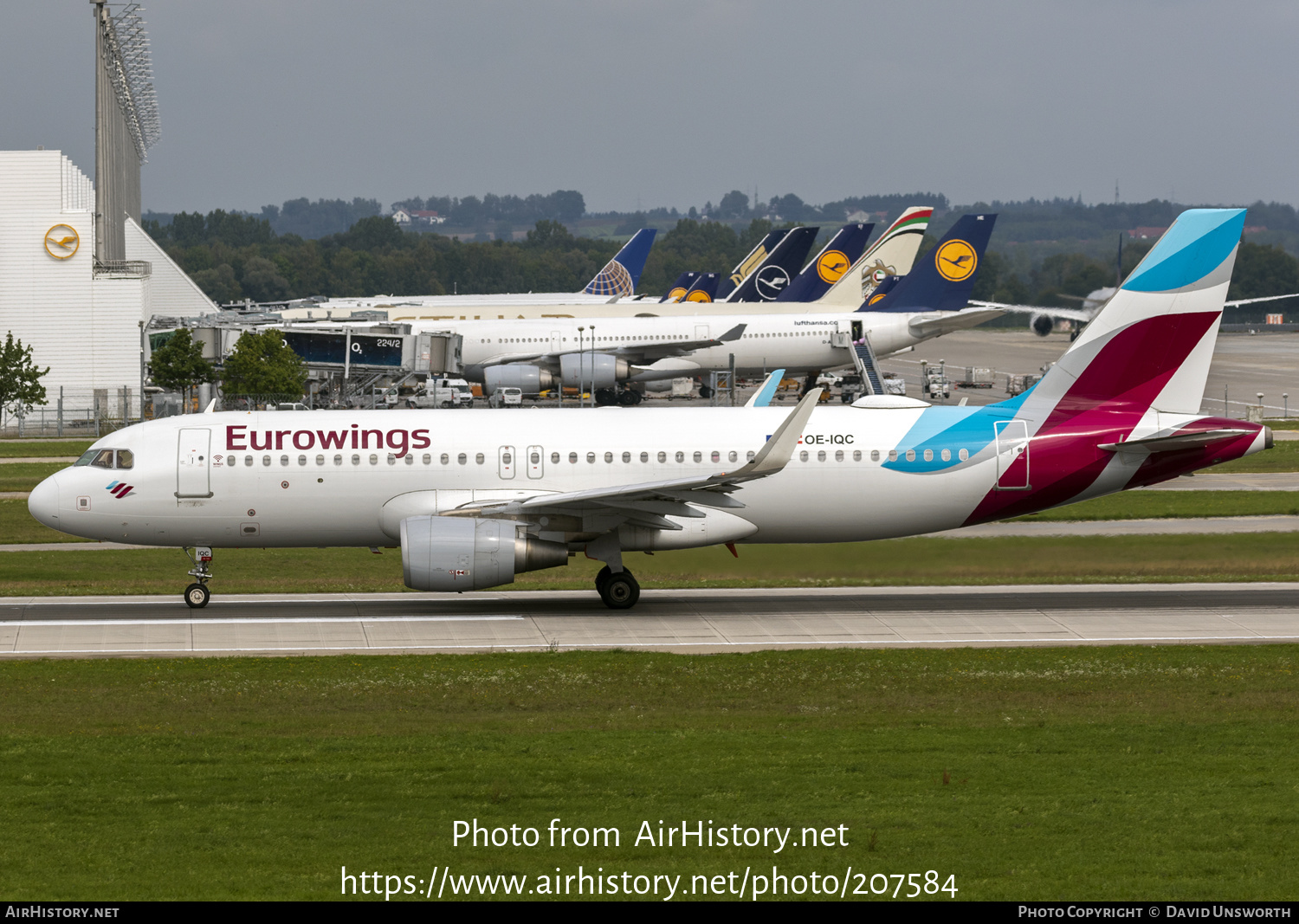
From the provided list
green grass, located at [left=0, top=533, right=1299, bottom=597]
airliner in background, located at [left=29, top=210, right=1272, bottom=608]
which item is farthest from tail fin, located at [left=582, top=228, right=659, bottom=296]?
airliner in background, located at [left=29, top=210, right=1272, bottom=608]

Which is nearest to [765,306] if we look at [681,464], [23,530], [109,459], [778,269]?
[778,269]

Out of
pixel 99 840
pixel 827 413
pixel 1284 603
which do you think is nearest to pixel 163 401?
pixel 827 413

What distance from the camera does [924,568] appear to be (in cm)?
3114

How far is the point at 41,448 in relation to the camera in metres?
71.0

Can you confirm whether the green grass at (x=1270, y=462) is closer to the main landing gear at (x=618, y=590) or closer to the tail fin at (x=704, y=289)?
the main landing gear at (x=618, y=590)

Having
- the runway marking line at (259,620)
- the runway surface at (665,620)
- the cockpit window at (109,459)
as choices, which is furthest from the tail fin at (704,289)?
the runway marking line at (259,620)

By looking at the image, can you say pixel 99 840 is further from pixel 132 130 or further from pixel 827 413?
pixel 132 130

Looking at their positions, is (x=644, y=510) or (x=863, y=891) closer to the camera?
(x=863, y=891)

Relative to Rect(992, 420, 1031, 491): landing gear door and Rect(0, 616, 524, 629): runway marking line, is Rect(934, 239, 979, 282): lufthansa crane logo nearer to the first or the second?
Rect(992, 420, 1031, 491): landing gear door

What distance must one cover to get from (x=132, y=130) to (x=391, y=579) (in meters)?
149

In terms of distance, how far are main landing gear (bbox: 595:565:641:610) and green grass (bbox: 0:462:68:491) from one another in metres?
33.1

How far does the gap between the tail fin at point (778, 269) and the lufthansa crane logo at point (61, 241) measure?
56920 mm

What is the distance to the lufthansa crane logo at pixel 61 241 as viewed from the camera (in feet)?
293

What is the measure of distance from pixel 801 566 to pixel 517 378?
198 ft
